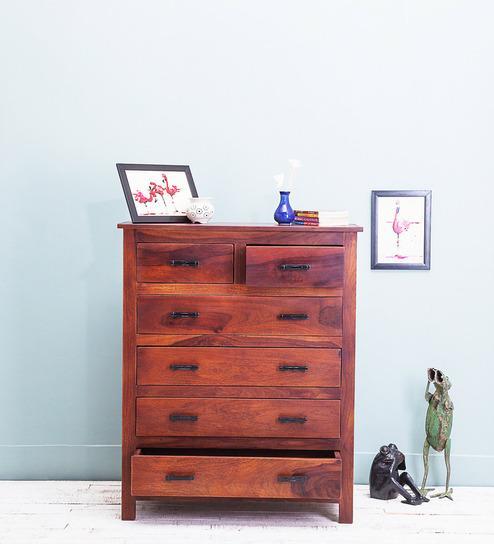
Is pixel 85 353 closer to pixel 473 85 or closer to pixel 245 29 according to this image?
pixel 245 29

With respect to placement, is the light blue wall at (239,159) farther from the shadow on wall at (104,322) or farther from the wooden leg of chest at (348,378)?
the wooden leg of chest at (348,378)

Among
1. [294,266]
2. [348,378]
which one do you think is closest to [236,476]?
[348,378]

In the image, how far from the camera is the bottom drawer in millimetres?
2904

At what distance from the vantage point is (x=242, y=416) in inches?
116

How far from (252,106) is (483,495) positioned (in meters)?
1.95

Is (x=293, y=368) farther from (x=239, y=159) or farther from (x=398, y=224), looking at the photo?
(x=239, y=159)

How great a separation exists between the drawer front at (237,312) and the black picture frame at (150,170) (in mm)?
315

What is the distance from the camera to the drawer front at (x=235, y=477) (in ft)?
9.53

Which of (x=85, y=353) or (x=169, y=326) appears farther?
(x=85, y=353)

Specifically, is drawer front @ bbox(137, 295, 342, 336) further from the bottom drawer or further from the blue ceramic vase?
the bottom drawer

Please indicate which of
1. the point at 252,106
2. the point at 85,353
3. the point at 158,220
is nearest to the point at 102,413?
the point at 85,353

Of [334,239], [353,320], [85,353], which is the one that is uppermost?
[334,239]

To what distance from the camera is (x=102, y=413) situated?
3508 mm

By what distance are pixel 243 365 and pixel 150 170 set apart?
87cm
